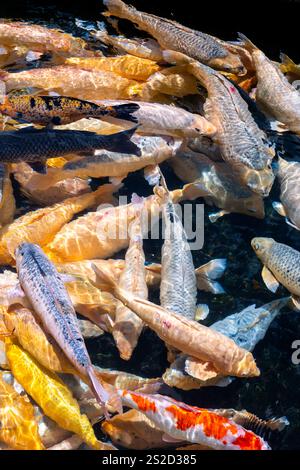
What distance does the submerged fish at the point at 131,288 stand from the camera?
183 inches

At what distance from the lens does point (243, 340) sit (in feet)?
15.6

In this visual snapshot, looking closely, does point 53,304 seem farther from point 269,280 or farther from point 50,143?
point 269,280

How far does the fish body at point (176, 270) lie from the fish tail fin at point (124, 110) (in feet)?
3.31

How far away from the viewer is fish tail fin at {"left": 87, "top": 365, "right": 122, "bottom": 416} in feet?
12.6

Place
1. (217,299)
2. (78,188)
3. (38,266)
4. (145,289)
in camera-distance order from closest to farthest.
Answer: (38,266) → (145,289) → (217,299) → (78,188)

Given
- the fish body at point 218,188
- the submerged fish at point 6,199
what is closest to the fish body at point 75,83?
the fish body at point 218,188

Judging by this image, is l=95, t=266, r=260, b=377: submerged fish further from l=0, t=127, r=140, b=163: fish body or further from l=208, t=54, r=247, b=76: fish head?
l=208, t=54, r=247, b=76: fish head

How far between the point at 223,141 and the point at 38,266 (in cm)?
263

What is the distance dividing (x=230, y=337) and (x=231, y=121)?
2.56 m

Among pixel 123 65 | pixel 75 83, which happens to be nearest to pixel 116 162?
pixel 75 83

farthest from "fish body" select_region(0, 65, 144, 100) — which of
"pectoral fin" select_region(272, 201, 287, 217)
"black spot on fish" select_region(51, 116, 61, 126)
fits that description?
"pectoral fin" select_region(272, 201, 287, 217)

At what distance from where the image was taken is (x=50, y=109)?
214 inches

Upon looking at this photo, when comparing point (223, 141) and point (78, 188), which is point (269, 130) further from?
point (78, 188)
